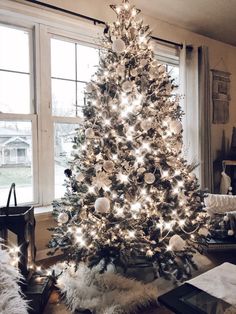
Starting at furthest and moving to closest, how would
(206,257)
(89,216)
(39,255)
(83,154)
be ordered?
(39,255) → (206,257) → (83,154) → (89,216)

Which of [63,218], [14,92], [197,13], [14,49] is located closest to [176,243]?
[63,218]

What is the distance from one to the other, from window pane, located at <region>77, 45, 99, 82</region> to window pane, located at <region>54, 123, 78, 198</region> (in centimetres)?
52

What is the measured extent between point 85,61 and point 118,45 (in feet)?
3.25

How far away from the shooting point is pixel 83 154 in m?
2.07

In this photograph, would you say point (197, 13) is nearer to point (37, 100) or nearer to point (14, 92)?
point (37, 100)

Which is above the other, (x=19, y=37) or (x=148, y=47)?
(x=19, y=37)

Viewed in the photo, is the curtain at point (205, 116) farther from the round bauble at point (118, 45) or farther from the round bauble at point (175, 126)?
the round bauble at point (118, 45)

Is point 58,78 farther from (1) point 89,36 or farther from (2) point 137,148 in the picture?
(2) point 137,148

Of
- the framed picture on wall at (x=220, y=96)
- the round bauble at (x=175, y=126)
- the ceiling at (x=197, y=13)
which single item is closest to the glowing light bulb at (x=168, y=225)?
the round bauble at (x=175, y=126)

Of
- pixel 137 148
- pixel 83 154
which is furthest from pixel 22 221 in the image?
pixel 137 148

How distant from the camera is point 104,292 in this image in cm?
178

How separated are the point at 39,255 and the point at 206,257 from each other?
141cm

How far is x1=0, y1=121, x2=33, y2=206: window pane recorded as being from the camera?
2412mm

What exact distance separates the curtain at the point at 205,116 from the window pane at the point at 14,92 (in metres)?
2.03
